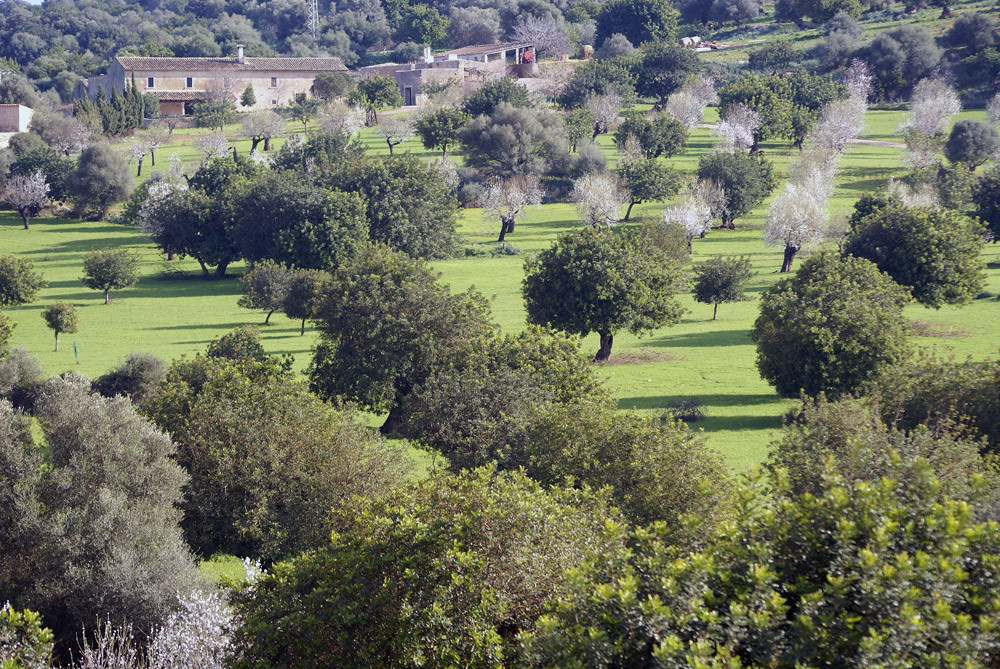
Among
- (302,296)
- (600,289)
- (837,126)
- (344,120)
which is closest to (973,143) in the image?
(837,126)

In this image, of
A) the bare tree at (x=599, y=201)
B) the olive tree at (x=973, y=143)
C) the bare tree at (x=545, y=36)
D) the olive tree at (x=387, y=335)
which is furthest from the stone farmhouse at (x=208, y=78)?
the olive tree at (x=387, y=335)

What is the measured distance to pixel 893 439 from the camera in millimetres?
20219

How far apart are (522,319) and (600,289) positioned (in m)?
8.86

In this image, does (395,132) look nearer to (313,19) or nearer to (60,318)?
(60,318)

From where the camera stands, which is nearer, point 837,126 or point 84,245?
point 84,245

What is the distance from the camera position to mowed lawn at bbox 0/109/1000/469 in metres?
35.9

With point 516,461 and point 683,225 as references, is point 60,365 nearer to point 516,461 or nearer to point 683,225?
point 516,461

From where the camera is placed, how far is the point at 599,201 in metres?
65.2

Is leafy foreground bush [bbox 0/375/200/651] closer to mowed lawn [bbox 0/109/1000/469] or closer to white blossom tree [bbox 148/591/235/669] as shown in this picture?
white blossom tree [bbox 148/591/235/669]

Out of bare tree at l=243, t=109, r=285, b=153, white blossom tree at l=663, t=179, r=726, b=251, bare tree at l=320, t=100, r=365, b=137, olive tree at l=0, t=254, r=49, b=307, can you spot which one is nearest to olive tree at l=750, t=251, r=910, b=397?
white blossom tree at l=663, t=179, r=726, b=251

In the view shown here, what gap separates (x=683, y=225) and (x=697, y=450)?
40737 mm

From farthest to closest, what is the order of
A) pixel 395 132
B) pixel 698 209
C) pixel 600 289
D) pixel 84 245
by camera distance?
pixel 395 132, pixel 84 245, pixel 698 209, pixel 600 289

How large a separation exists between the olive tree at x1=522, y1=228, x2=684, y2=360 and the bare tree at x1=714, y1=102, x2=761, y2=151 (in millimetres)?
44419

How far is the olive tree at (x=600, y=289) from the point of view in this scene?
130 feet
